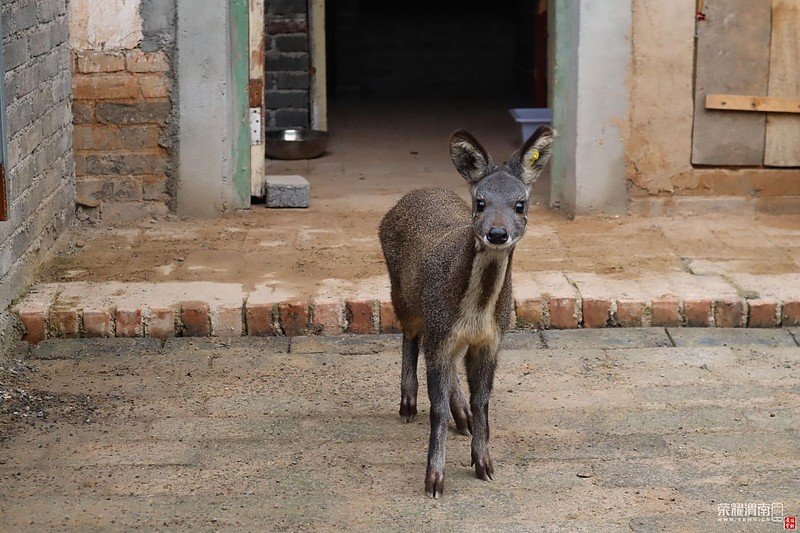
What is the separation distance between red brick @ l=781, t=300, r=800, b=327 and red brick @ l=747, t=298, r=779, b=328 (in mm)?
45

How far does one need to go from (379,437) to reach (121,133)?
3865mm

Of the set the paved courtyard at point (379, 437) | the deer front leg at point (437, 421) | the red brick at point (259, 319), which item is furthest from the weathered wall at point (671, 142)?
the deer front leg at point (437, 421)

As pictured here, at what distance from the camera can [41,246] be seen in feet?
24.9

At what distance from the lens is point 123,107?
852cm

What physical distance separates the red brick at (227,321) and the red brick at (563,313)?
1692mm

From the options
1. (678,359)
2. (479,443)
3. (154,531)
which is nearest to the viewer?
(154,531)

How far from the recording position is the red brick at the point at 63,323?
6738mm

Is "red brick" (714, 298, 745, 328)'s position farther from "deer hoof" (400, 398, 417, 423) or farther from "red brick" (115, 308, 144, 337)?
"red brick" (115, 308, 144, 337)

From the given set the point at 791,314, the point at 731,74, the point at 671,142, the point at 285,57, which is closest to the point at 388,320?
the point at 791,314

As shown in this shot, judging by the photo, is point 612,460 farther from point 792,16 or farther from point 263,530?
point 792,16

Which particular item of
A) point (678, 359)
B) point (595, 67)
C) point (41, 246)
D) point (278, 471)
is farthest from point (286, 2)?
point (278, 471)

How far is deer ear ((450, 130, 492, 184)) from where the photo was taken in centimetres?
498

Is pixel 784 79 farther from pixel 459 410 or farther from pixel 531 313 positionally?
pixel 459 410

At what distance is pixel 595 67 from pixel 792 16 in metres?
1.39
